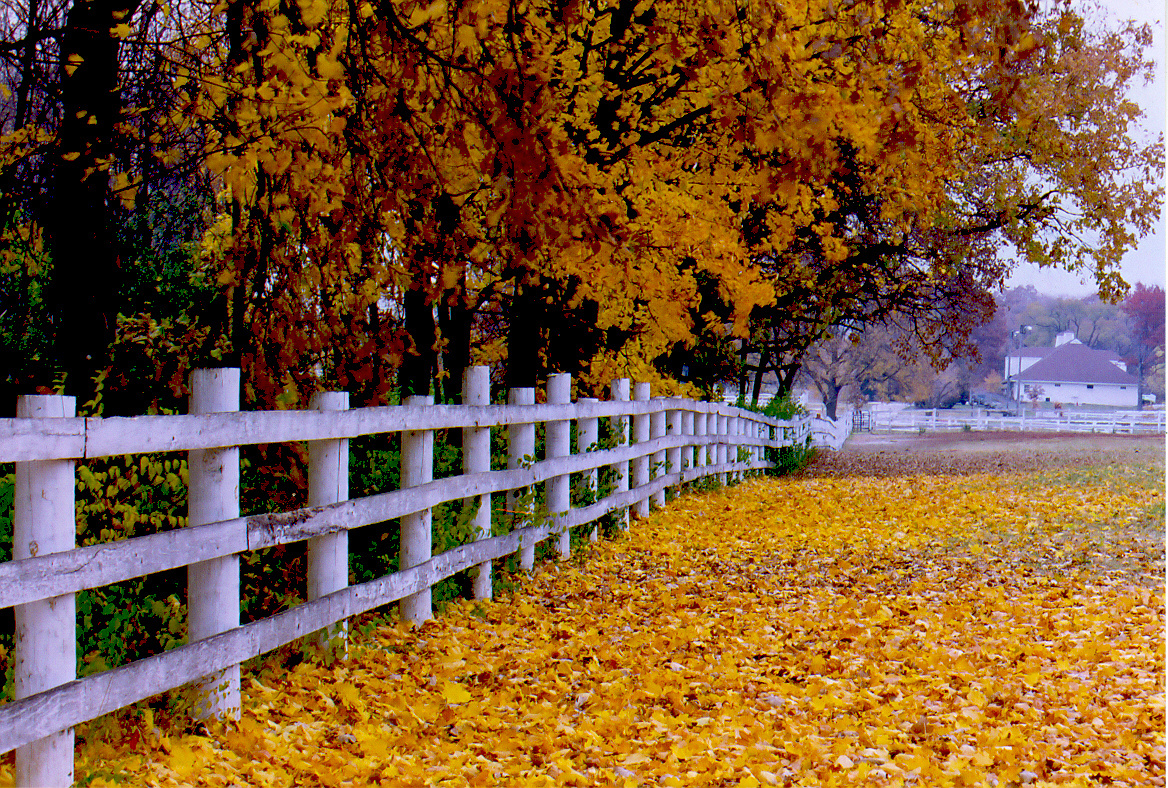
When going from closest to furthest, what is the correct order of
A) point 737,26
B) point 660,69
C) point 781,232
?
point 737,26 < point 660,69 < point 781,232

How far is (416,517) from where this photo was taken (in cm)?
610

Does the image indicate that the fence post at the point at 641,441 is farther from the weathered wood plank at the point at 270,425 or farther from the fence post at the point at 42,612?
the fence post at the point at 42,612

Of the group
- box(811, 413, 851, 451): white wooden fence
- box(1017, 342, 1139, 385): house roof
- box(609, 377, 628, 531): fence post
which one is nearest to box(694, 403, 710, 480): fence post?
box(609, 377, 628, 531): fence post

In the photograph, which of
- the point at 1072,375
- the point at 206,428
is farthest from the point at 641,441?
the point at 1072,375

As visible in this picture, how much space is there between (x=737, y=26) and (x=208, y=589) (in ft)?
13.5

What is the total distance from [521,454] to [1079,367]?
3752 centimetres

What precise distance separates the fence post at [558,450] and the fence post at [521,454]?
16.5 inches

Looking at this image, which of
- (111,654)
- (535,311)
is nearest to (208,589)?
(111,654)

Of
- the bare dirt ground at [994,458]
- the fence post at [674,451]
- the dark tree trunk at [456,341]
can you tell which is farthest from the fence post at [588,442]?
the bare dirt ground at [994,458]

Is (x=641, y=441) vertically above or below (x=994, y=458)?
above

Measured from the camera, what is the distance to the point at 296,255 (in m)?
6.95

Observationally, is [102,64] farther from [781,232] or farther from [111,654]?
[781,232]

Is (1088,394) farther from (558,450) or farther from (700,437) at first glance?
(558,450)

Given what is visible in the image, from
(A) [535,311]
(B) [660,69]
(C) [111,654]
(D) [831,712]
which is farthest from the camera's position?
(A) [535,311]
